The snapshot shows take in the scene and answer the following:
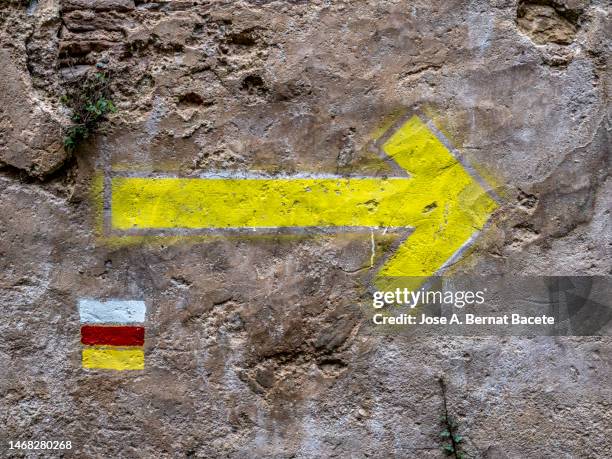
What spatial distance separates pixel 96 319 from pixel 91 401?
1.22ft

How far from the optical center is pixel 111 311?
8.32 ft

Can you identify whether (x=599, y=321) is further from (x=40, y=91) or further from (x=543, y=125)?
(x=40, y=91)

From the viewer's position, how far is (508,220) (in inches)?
99.7

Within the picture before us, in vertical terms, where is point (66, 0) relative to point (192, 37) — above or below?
above

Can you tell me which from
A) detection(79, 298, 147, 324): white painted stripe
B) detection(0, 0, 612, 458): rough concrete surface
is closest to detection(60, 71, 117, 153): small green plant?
detection(0, 0, 612, 458): rough concrete surface

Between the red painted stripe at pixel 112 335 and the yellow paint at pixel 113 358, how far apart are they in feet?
0.09

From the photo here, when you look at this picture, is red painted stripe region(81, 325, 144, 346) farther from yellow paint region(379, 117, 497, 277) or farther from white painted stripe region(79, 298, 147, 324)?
yellow paint region(379, 117, 497, 277)

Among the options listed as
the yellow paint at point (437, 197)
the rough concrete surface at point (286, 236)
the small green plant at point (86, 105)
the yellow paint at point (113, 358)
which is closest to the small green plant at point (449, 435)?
the rough concrete surface at point (286, 236)

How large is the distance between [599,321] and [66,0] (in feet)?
9.09

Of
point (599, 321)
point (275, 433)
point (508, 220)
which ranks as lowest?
point (275, 433)

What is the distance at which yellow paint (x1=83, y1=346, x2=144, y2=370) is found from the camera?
8.34 feet

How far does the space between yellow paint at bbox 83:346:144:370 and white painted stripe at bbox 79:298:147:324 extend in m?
0.13

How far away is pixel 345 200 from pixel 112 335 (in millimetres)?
1208

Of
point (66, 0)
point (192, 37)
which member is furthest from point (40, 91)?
point (192, 37)
